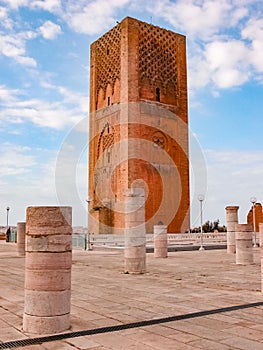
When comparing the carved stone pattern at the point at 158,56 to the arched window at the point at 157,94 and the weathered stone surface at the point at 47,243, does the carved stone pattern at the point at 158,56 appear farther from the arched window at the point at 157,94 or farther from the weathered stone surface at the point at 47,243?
the weathered stone surface at the point at 47,243

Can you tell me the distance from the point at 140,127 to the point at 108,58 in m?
6.14

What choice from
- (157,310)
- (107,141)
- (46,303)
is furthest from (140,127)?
(46,303)

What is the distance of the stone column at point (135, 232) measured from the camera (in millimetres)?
9375

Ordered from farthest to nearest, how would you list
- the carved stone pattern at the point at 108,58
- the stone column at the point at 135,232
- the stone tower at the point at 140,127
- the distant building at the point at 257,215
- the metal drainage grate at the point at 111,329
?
the carved stone pattern at the point at 108,58, the distant building at the point at 257,215, the stone tower at the point at 140,127, the stone column at the point at 135,232, the metal drainage grate at the point at 111,329

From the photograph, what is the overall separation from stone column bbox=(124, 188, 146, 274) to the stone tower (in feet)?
53.2

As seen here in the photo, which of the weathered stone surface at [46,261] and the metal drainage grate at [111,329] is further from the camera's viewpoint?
the weathered stone surface at [46,261]

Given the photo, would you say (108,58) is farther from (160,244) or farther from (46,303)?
(46,303)

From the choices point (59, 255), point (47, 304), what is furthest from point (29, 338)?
point (59, 255)

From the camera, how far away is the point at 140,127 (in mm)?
26875

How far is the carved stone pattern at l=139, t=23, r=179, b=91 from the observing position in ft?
90.3

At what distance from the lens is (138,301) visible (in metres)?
5.88

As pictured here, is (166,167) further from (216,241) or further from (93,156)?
(216,241)

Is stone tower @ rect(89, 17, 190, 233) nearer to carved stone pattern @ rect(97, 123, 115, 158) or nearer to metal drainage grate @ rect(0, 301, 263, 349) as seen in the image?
carved stone pattern @ rect(97, 123, 115, 158)

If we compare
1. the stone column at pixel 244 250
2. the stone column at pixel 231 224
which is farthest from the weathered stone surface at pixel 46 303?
the stone column at pixel 231 224
